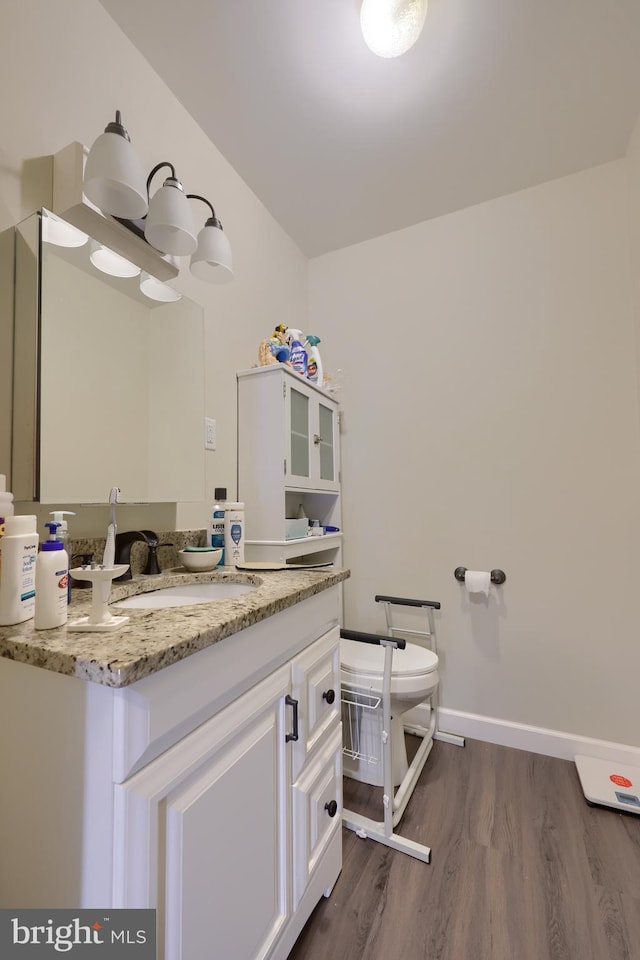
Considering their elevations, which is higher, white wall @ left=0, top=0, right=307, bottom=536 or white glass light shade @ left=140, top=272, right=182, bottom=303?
white wall @ left=0, top=0, right=307, bottom=536

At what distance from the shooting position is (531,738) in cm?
179

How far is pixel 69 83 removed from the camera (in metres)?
1.08

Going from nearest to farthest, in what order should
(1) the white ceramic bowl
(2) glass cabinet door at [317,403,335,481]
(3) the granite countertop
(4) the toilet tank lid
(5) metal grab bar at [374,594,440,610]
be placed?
1. (3) the granite countertop
2. (1) the white ceramic bowl
3. (4) the toilet tank lid
4. (5) metal grab bar at [374,594,440,610]
5. (2) glass cabinet door at [317,403,335,481]

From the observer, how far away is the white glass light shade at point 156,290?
1.26m

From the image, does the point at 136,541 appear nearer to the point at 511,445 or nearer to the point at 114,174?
the point at 114,174

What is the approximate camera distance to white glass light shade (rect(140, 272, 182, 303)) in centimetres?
126

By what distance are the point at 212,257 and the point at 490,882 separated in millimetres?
2092

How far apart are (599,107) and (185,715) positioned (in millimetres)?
2362

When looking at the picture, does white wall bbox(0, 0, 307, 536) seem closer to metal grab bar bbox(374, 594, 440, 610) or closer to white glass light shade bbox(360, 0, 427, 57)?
white glass light shade bbox(360, 0, 427, 57)

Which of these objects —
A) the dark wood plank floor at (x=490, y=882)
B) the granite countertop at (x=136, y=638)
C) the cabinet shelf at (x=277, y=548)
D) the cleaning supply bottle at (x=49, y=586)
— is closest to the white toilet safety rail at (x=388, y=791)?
the dark wood plank floor at (x=490, y=882)

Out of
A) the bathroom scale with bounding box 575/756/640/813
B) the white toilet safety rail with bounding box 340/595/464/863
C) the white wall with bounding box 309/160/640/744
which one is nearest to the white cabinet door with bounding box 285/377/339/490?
the white wall with bounding box 309/160/640/744

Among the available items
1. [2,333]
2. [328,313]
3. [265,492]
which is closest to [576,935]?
[265,492]

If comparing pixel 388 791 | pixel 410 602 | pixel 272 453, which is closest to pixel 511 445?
pixel 410 602

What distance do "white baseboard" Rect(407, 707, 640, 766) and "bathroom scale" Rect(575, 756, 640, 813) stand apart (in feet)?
0.12
